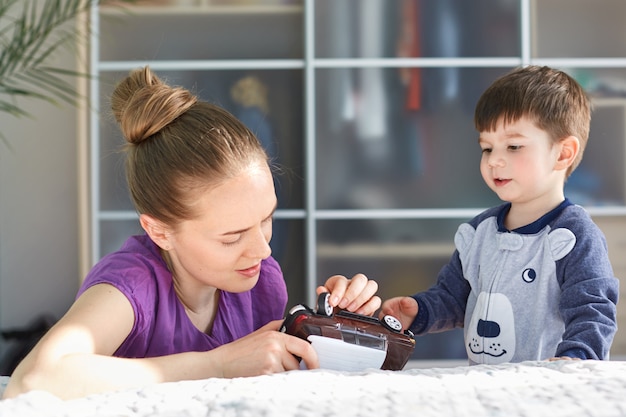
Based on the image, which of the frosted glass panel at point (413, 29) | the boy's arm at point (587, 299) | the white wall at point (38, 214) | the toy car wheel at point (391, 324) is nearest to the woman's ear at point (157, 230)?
the toy car wheel at point (391, 324)

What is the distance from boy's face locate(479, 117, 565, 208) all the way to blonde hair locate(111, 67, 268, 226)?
43 centimetres

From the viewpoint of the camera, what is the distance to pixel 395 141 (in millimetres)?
3098

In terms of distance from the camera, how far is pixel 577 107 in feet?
4.60

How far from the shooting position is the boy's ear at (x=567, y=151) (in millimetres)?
1372

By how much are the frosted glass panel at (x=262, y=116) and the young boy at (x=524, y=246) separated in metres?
1.71

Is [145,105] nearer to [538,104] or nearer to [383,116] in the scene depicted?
[538,104]

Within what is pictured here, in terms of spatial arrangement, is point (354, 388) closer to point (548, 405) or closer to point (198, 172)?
point (548, 405)

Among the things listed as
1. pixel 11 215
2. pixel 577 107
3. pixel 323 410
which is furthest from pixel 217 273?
pixel 11 215

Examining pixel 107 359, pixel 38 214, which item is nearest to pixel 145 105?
pixel 107 359

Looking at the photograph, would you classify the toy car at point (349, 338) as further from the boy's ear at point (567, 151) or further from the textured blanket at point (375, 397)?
the boy's ear at point (567, 151)

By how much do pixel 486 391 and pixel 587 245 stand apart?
59 cm

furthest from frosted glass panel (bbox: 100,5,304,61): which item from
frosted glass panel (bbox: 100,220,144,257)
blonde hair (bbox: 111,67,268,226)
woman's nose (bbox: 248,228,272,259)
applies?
woman's nose (bbox: 248,228,272,259)

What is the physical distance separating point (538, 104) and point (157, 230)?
0.68m

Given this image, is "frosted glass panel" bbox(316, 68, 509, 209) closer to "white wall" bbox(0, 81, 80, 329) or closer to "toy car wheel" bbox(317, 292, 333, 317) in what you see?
"white wall" bbox(0, 81, 80, 329)
